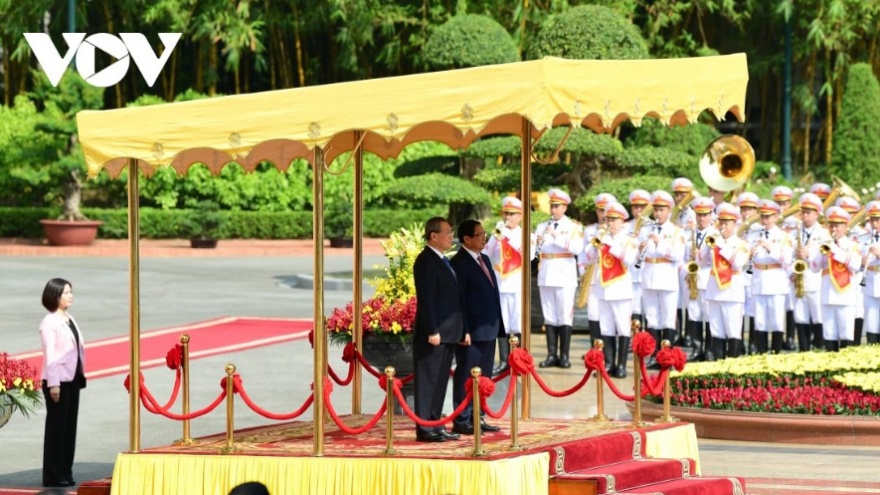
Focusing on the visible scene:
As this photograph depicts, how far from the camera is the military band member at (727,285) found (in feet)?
59.1

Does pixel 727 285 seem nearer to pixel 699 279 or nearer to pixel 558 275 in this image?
pixel 699 279

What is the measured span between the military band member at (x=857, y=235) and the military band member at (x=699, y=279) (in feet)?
5.05

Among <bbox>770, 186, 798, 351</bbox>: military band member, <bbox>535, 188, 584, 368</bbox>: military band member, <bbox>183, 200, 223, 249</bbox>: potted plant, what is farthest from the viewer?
<bbox>183, 200, 223, 249</bbox>: potted plant

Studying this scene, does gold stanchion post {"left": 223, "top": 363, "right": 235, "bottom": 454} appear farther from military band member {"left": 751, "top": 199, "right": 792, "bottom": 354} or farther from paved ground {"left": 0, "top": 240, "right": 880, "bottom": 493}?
military band member {"left": 751, "top": 199, "right": 792, "bottom": 354}

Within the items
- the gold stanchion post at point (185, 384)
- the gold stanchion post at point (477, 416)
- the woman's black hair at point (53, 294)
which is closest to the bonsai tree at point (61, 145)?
the woman's black hair at point (53, 294)

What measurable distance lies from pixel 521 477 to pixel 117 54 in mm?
27531

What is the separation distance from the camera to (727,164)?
21469 millimetres

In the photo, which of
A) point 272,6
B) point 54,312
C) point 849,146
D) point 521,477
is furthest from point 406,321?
point 272,6

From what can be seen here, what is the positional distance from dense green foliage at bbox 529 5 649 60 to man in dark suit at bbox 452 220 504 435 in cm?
1110

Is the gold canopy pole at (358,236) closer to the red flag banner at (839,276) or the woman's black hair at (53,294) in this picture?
the woman's black hair at (53,294)

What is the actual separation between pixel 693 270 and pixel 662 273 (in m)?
0.68

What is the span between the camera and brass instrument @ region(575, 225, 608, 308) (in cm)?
1767

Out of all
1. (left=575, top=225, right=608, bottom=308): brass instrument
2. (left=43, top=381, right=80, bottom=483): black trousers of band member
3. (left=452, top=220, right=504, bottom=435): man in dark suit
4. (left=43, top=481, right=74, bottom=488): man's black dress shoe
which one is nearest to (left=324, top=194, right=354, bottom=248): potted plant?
(left=575, top=225, right=608, bottom=308): brass instrument

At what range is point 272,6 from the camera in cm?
3922
